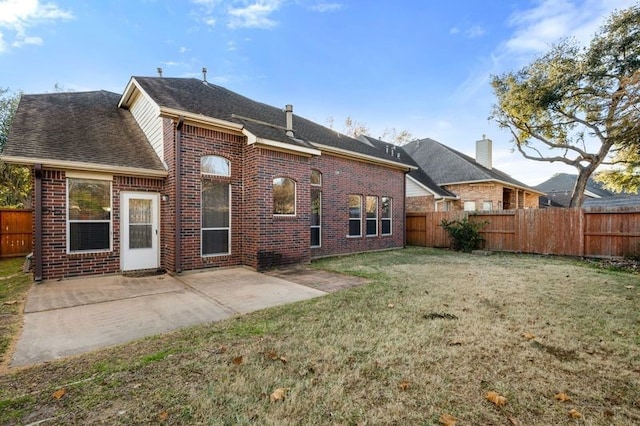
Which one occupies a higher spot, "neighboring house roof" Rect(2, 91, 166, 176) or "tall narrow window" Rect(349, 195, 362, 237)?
"neighboring house roof" Rect(2, 91, 166, 176)

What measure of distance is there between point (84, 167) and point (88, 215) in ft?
3.98

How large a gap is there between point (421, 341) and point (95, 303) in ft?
17.6

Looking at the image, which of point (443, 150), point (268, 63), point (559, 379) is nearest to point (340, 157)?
point (268, 63)

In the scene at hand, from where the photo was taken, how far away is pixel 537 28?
10.8m

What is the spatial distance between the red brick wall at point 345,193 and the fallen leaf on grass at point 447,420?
7086 mm

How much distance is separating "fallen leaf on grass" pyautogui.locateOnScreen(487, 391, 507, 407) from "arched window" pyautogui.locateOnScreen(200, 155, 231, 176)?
757cm

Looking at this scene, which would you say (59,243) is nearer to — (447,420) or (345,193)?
(447,420)

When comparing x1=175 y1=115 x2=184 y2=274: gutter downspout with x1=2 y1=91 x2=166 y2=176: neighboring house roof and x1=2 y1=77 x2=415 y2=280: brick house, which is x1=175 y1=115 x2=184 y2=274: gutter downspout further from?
x1=2 y1=91 x2=166 y2=176: neighboring house roof

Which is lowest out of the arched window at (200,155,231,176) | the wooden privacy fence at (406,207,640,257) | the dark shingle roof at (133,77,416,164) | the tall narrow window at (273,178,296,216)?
the wooden privacy fence at (406,207,640,257)

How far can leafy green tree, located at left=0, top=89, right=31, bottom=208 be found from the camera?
16.7 meters

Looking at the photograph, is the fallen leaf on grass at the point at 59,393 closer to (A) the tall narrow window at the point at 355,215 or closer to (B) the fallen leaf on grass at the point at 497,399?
(B) the fallen leaf on grass at the point at 497,399

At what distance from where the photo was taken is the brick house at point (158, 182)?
6.83m

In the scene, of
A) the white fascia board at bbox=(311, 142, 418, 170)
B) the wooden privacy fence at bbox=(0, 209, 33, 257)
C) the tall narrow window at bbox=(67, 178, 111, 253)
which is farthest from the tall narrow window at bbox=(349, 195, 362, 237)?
the wooden privacy fence at bbox=(0, 209, 33, 257)

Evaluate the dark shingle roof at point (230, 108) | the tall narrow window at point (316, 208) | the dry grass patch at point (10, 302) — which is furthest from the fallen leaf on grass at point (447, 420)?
the tall narrow window at point (316, 208)
